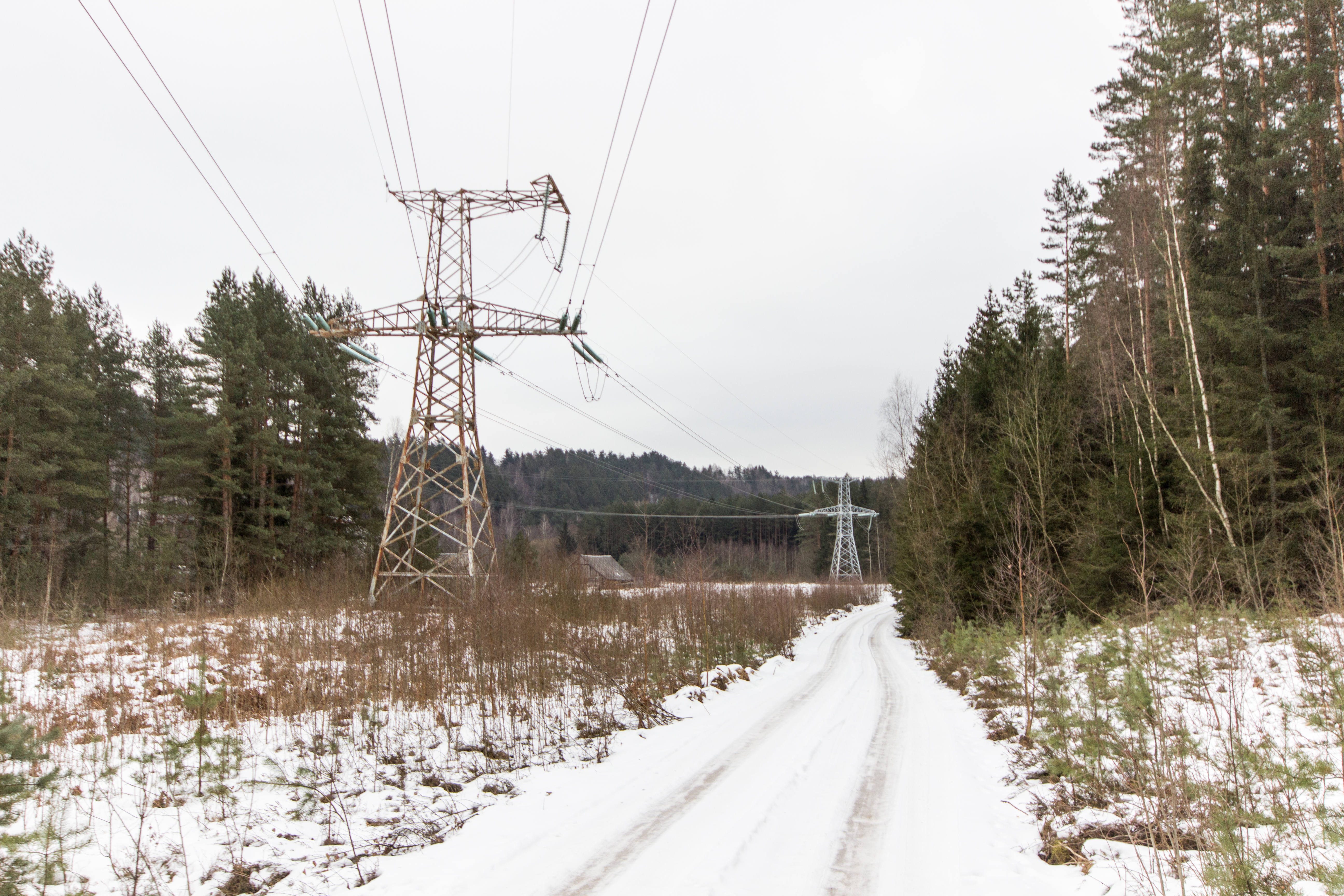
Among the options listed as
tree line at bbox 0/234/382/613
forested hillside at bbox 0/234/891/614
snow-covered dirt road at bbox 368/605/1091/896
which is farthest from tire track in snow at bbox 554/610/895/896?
tree line at bbox 0/234/382/613

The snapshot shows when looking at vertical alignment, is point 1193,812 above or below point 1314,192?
below

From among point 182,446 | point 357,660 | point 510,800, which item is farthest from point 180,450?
point 510,800

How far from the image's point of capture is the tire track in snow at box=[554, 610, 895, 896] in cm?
486

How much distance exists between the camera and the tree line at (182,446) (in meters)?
21.8

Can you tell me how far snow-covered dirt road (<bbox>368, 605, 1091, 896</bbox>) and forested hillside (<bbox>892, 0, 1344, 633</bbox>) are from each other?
3.96m

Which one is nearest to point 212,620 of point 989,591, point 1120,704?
point 1120,704

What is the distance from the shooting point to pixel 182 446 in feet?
82.4

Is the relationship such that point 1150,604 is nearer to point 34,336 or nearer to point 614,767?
point 614,767

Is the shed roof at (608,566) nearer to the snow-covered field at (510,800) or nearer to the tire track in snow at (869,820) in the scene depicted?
the snow-covered field at (510,800)

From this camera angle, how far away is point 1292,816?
193 inches

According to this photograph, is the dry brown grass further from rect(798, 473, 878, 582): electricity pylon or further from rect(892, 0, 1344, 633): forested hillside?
rect(798, 473, 878, 582): electricity pylon

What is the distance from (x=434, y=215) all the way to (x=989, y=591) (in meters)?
16.8

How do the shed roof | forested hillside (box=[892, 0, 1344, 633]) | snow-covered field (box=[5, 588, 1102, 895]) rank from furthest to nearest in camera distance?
the shed roof → forested hillside (box=[892, 0, 1344, 633]) → snow-covered field (box=[5, 588, 1102, 895])

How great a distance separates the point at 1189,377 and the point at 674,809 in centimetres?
1874
